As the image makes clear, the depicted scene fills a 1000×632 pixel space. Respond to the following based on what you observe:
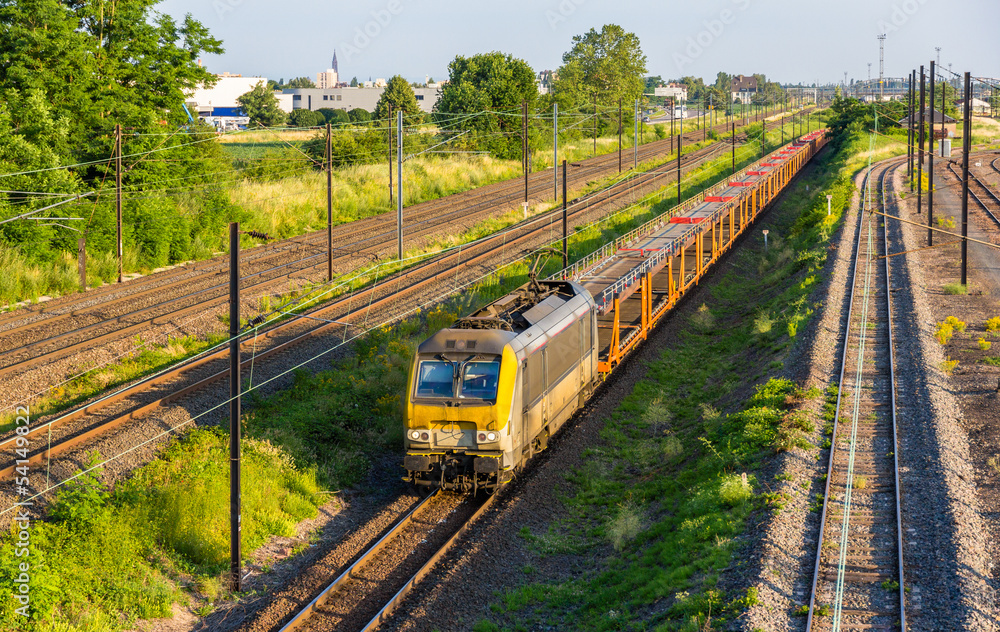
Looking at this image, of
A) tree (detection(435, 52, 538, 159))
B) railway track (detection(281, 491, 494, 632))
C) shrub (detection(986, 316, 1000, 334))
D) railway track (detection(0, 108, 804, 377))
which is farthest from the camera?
tree (detection(435, 52, 538, 159))

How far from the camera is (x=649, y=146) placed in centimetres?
10288

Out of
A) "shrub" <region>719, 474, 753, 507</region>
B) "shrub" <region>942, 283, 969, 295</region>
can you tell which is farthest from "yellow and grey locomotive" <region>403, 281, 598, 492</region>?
"shrub" <region>942, 283, 969, 295</region>

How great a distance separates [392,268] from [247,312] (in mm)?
8184

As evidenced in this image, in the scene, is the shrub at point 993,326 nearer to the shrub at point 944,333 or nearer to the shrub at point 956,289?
the shrub at point 944,333

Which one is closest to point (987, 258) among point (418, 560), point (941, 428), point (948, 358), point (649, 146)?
point (948, 358)

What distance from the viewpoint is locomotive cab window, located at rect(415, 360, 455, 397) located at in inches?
583

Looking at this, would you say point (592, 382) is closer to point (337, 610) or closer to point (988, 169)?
point (337, 610)

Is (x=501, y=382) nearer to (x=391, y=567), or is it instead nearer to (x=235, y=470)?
(x=391, y=567)

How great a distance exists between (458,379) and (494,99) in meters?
63.3

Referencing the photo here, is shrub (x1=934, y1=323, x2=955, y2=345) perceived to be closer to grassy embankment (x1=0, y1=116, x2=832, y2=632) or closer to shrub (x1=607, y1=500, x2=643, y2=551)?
shrub (x1=607, y1=500, x2=643, y2=551)

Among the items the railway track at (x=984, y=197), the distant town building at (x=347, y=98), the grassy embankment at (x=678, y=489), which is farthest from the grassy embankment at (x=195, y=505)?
the distant town building at (x=347, y=98)

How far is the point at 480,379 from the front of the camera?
14617 millimetres

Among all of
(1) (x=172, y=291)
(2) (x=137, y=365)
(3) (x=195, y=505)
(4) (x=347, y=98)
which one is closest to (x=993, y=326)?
(3) (x=195, y=505)

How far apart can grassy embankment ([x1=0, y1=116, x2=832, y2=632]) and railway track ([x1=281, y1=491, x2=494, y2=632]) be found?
72.7 inches
